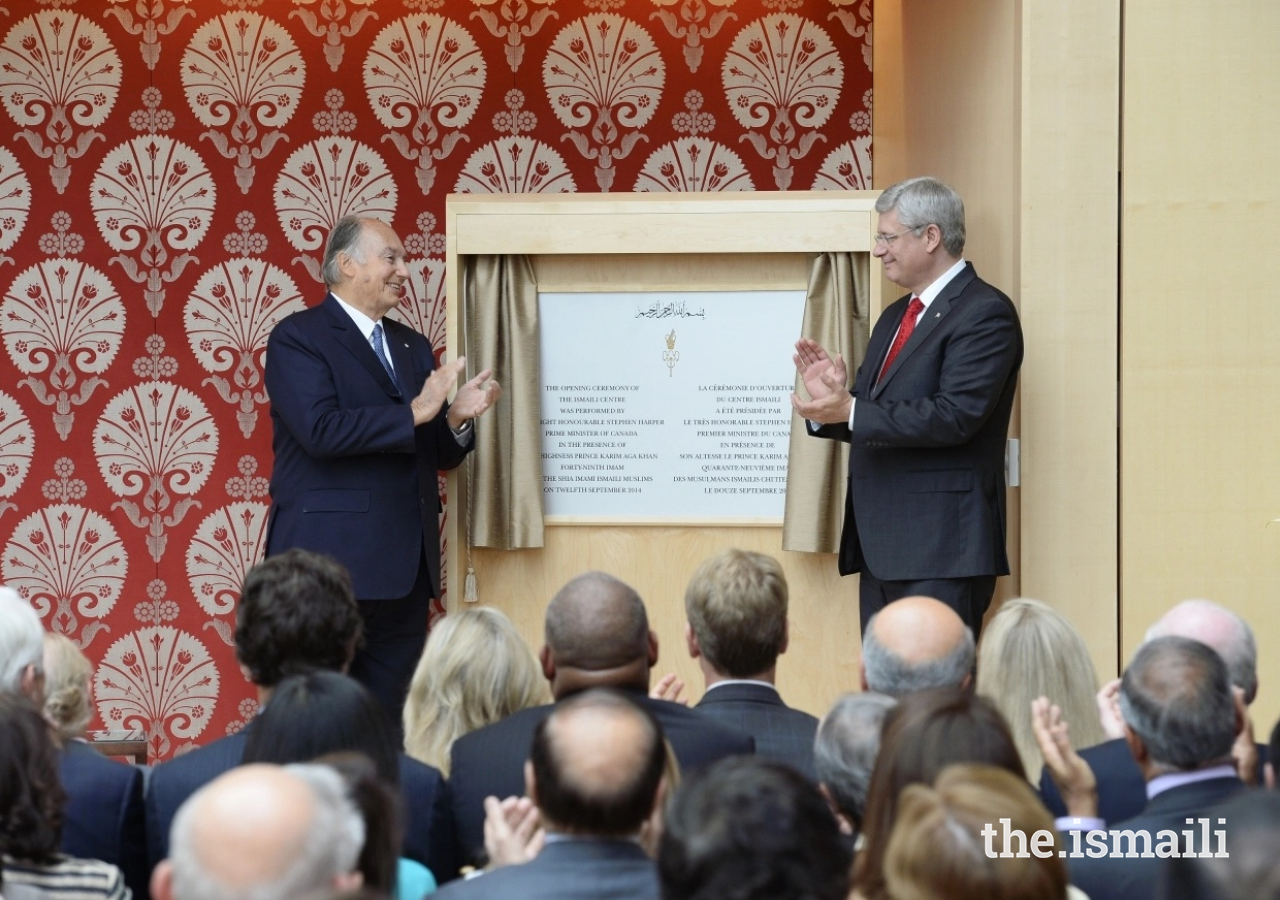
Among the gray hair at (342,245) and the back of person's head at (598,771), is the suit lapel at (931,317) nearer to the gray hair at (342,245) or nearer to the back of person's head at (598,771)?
the gray hair at (342,245)

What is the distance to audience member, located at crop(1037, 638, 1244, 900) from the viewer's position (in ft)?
7.34

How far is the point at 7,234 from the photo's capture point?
566 cm

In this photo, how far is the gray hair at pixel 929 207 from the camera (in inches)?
174

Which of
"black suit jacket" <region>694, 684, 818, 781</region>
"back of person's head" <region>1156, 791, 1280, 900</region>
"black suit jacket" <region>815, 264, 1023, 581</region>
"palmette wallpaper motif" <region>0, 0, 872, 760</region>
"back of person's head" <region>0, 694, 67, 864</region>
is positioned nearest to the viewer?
"back of person's head" <region>1156, 791, 1280, 900</region>

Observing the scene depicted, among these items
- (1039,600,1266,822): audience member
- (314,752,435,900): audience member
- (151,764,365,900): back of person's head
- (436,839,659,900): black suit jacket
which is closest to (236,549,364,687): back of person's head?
(314,752,435,900): audience member

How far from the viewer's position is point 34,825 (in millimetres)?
2111

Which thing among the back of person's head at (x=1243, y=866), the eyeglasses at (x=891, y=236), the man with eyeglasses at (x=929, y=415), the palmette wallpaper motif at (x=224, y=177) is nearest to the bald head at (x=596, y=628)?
the back of person's head at (x=1243, y=866)

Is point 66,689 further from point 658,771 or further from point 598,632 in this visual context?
point 658,771

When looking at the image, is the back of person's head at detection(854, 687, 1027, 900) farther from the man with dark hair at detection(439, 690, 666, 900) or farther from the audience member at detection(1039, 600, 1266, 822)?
the audience member at detection(1039, 600, 1266, 822)

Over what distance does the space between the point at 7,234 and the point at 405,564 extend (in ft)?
7.06

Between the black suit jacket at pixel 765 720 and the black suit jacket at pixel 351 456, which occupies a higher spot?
the black suit jacket at pixel 351 456

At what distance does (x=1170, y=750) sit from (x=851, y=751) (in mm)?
469

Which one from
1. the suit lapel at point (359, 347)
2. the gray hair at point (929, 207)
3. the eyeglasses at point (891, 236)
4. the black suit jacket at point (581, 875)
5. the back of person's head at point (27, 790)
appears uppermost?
the gray hair at point (929, 207)

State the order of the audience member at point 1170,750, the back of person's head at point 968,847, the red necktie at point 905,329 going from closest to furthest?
the back of person's head at point 968,847 → the audience member at point 1170,750 → the red necktie at point 905,329
